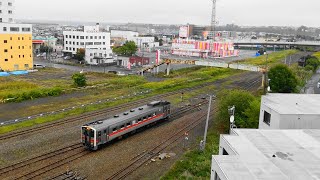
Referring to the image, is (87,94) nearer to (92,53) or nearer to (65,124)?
(65,124)

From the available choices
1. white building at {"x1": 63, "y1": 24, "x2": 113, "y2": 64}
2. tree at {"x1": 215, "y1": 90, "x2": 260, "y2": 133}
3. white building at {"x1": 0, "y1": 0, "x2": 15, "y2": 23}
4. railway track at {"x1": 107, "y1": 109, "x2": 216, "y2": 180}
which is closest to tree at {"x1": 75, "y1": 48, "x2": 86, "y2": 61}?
white building at {"x1": 63, "y1": 24, "x2": 113, "y2": 64}

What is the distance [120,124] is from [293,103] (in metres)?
10.1

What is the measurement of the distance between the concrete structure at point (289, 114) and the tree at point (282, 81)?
43.8ft

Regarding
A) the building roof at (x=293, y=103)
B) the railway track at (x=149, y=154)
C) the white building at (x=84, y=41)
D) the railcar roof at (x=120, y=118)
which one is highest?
the white building at (x=84, y=41)

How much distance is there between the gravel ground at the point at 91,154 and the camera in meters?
16.3

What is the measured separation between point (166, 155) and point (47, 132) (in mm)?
8270

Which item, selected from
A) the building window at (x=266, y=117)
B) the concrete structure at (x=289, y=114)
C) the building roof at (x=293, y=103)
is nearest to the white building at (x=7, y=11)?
the building roof at (x=293, y=103)

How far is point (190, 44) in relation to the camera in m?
89.5

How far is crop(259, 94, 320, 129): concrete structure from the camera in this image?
16.8 meters

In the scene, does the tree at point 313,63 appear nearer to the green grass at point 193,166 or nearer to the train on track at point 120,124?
the train on track at point 120,124

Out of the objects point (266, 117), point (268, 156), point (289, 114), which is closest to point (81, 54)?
point (266, 117)

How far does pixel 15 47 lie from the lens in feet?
172

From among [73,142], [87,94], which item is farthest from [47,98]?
[73,142]

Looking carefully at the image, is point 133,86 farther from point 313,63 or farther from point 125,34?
point 125,34
